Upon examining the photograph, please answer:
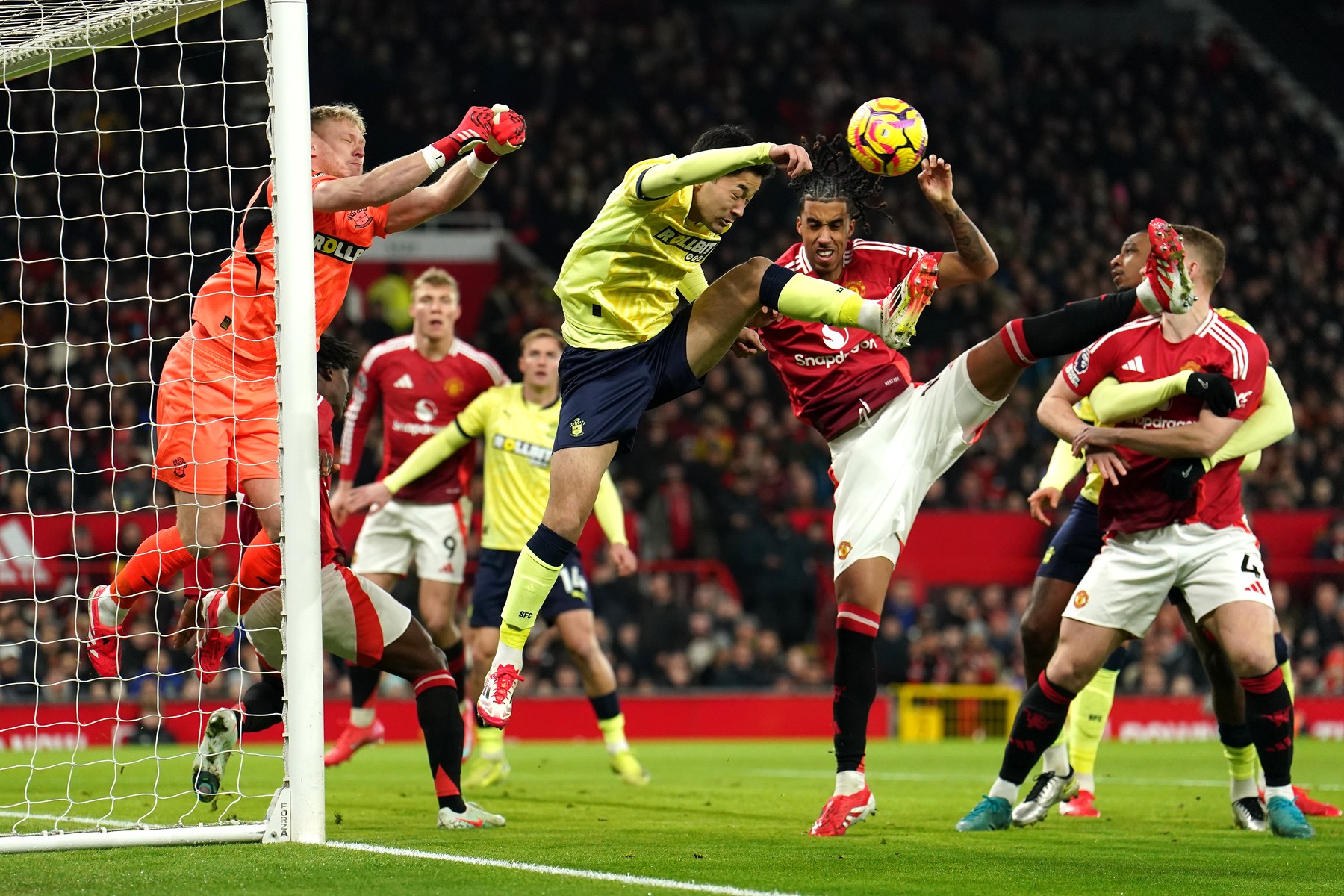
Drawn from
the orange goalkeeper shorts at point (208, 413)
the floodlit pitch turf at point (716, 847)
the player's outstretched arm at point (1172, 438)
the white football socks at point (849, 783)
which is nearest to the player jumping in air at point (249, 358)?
the orange goalkeeper shorts at point (208, 413)

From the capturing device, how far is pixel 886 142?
6.53 meters

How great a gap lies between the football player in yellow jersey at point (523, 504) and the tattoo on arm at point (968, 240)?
11.2 feet

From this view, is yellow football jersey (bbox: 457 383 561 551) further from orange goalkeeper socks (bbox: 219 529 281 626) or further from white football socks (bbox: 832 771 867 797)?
white football socks (bbox: 832 771 867 797)

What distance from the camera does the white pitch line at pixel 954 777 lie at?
969 centimetres

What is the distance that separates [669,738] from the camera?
16391 mm

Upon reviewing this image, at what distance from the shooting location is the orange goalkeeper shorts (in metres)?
6.81

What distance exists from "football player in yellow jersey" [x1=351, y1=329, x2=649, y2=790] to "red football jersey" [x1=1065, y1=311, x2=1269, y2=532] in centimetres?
359

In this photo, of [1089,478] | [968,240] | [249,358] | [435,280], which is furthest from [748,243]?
[249,358]

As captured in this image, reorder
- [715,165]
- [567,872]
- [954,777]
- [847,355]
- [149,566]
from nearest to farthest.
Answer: [567,872], [715,165], [847,355], [149,566], [954,777]

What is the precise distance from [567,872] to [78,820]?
274 centimetres

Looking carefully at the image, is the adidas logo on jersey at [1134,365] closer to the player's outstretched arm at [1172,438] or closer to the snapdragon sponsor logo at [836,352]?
the player's outstretched arm at [1172,438]

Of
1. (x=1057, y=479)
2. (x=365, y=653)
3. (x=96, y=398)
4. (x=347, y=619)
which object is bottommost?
(x=365, y=653)

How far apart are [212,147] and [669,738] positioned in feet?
31.4

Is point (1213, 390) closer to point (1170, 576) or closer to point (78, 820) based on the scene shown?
point (1170, 576)
